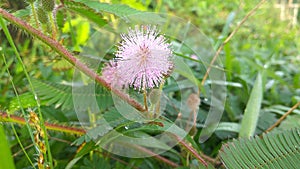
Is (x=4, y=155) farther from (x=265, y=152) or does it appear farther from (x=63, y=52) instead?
(x=265, y=152)

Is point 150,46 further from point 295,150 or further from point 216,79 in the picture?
point 216,79

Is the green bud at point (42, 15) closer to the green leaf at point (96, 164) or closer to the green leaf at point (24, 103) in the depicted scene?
the green leaf at point (24, 103)

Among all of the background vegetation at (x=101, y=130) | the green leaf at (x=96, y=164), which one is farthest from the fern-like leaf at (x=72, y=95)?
the green leaf at (x=96, y=164)

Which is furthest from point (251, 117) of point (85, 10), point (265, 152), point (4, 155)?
point (4, 155)

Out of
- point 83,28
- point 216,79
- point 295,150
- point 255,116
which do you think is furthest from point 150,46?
point 83,28

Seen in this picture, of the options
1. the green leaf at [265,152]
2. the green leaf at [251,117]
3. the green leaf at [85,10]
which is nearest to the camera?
the green leaf at [265,152]

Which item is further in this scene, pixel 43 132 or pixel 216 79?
pixel 216 79
